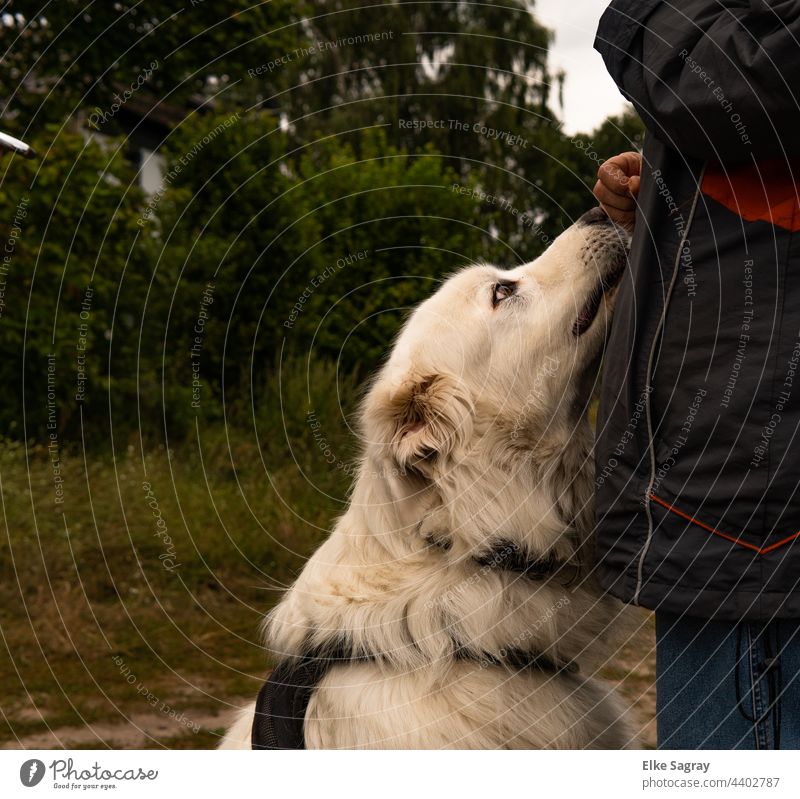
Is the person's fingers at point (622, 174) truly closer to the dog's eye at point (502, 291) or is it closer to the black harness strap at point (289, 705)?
the dog's eye at point (502, 291)

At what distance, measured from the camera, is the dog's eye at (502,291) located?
3.67 m

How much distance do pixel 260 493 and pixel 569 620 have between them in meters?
6.27

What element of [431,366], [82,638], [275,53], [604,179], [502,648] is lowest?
[82,638]

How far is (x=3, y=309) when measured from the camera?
28.5 feet

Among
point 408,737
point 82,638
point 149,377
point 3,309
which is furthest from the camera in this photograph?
point 149,377

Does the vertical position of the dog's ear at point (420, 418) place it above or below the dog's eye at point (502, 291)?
below

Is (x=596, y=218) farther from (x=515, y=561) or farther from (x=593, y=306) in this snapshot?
(x=515, y=561)

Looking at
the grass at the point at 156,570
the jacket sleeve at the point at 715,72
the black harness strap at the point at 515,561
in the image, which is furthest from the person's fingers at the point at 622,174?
the grass at the point at 156,570

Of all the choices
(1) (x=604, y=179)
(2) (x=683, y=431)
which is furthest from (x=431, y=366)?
(2) (x=683, y=431)

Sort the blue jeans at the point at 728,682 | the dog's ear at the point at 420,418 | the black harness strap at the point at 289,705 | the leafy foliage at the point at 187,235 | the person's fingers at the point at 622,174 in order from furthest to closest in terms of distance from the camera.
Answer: the leafy foliage at the point at 187,235
the dog's ear at the point at 420,418
the black harness strap at the point at 289,705
the person's fingers at the point at 622,174
the blue jeans at the point at 728,682

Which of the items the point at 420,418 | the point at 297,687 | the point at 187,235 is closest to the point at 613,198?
the point at 420,418

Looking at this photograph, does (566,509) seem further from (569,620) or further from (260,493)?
(260,493)

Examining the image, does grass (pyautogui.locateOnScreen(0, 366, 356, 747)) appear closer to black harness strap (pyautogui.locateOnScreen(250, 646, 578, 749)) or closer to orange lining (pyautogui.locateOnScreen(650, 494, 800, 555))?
black harness strap (pyautogui.locateOnScreen(250, 646, 578, 749))

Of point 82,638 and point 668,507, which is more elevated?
point 668,507
